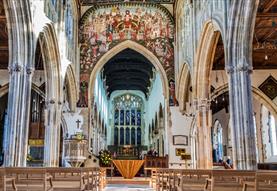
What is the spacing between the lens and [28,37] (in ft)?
39.4

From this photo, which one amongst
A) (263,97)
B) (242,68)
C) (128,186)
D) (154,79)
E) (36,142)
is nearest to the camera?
(242,68)

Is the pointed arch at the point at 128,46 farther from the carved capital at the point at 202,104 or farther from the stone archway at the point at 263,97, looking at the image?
the carved capital at the point at 202,104

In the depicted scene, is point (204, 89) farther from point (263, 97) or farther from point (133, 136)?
point (133, 136)

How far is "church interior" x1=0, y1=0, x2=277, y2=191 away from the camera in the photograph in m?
11.3

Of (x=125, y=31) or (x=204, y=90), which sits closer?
(x=204, y=90)

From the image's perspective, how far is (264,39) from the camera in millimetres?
18141

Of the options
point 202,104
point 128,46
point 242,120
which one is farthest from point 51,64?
point 242,120

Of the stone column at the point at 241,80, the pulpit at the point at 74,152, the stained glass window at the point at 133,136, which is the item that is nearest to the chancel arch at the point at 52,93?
the pulpit at the point at 74,152

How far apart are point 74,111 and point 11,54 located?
9.58 meters

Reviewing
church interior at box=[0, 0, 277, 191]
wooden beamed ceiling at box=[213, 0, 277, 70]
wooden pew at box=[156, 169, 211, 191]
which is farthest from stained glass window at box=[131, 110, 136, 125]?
wooden pew at box=[156, 169, 211, 191]

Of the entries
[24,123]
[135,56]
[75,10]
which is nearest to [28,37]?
[24,123]

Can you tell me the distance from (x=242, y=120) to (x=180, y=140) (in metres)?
9.75

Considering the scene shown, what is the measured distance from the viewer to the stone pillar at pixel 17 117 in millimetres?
11047

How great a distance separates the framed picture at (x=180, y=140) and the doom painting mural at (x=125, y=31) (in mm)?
3644
